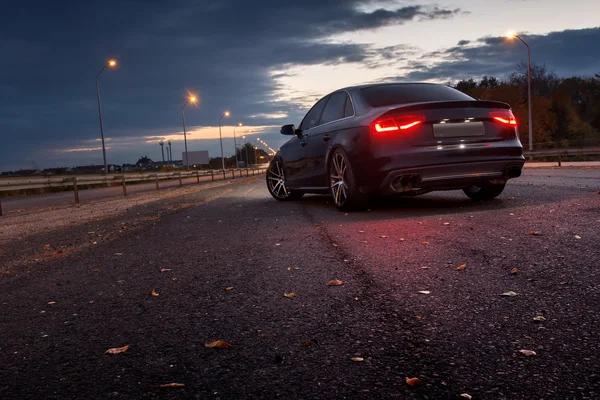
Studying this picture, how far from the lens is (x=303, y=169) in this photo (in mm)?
9359

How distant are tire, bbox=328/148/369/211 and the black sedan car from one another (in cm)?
1

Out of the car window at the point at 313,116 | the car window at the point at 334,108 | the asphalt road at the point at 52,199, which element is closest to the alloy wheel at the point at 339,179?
the car window at the point at 334,108

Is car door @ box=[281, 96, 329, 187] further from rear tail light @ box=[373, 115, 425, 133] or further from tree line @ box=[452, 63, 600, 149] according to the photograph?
tree line @ box=[452, 63, 600, 149]

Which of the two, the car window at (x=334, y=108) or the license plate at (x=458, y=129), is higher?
the car window at (x=334, y=108)

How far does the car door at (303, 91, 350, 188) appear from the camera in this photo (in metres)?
8.10

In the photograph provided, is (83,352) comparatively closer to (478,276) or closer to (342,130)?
(478,276)

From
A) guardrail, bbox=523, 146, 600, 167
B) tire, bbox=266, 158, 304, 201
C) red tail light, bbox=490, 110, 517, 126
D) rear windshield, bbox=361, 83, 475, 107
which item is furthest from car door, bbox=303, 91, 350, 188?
guardrail, bbox=523, 146, 600, 167

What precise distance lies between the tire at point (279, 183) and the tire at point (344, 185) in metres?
2.50

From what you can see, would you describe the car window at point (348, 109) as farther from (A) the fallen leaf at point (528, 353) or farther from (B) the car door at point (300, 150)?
(A) the fallen leaf at point (528, 353)

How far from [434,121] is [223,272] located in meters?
3.76

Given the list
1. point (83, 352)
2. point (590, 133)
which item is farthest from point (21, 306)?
point (590, 133)

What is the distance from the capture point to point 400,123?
6.76m

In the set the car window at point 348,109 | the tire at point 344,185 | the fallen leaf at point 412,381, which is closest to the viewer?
the fallen leaf at point 412,381

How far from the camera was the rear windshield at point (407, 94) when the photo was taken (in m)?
7.50
